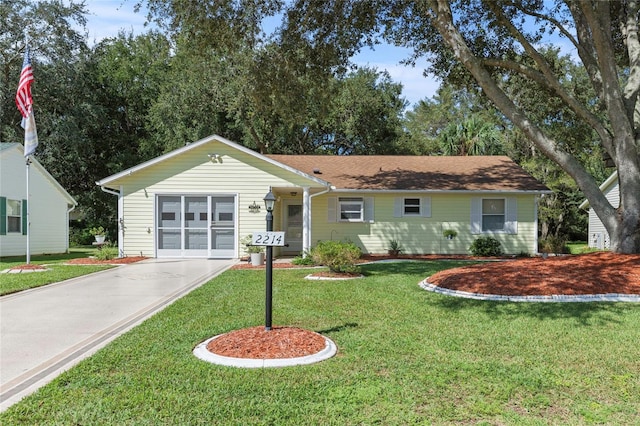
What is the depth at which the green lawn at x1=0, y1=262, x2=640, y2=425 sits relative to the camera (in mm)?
3420

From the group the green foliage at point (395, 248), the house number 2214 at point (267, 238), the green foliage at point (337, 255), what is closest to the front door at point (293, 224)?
the green foliage at point (395, 248)

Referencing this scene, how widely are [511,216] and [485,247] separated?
1722mm

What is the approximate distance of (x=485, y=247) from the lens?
661 inches

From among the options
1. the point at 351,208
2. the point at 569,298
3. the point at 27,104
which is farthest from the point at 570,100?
the point at 27,104

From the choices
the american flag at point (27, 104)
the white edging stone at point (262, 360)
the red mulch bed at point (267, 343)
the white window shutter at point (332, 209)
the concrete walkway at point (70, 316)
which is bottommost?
the concrete walkway at point (70, 316)

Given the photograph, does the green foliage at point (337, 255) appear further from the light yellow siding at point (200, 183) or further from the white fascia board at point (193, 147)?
the light yellow siding at point (200, 183)

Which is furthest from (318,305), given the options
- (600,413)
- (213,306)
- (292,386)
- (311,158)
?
(311,158)

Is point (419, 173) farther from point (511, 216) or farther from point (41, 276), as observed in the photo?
point (41, 276)

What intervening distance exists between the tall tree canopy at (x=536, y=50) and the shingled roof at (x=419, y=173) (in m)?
3.42

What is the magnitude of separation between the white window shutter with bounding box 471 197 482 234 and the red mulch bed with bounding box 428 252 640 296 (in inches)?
302

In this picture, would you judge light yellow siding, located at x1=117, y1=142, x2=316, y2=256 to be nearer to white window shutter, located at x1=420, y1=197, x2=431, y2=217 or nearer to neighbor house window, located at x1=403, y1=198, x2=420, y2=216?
neighbor house window, located at x1=403, y1=198, x2=420, y2=216

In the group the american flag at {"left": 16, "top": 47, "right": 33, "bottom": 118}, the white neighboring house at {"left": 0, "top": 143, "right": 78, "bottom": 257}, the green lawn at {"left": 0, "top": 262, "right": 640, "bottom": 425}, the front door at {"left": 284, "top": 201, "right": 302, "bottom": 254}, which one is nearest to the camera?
the green lawn at {"left": 0, "top": 262, "right": 640, "bottom": 425}

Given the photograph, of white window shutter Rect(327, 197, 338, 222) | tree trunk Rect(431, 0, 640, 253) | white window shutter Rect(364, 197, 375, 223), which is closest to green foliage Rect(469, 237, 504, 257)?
white window shutter Rect(364, 197, 375, 223)

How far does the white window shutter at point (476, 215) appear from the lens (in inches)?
685
